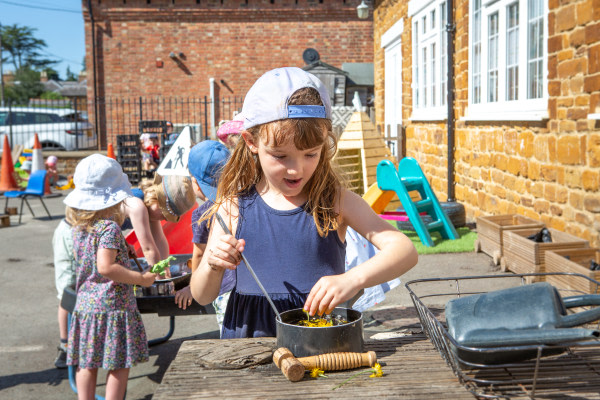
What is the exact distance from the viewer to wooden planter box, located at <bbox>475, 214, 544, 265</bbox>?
6152 millimetres

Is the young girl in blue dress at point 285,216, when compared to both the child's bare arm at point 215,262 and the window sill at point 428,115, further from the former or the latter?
the window sill at point 428,115

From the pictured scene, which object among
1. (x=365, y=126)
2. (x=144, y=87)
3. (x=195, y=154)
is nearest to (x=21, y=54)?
(x=144, y=87)

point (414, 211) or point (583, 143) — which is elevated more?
point (583, 143)

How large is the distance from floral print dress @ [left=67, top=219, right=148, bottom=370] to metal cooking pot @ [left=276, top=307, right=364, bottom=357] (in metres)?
2.04

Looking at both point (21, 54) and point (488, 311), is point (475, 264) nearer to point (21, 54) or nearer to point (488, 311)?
point (488, 311)

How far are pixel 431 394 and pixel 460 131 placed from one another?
8.08 metres

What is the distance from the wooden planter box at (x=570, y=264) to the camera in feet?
14.8

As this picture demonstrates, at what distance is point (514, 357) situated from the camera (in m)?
1.15

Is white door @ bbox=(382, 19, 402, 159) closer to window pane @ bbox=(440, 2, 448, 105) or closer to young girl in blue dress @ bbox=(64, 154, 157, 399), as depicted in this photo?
window pane @ bbox=(440, 2, 448, 105)

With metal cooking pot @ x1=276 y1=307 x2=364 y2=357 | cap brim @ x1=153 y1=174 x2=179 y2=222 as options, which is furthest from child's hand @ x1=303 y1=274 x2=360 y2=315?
cap brim @ x1=153 y1=174 x2=179 y2=222

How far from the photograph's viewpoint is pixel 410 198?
7504mm

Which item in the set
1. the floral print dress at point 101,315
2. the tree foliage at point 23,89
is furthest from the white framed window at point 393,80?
the tree foliage at point 23,89

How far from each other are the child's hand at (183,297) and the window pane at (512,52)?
5.12 meters

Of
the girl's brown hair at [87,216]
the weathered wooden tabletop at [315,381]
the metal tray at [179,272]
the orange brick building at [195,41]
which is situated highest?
the orange brick building at [195,41]
